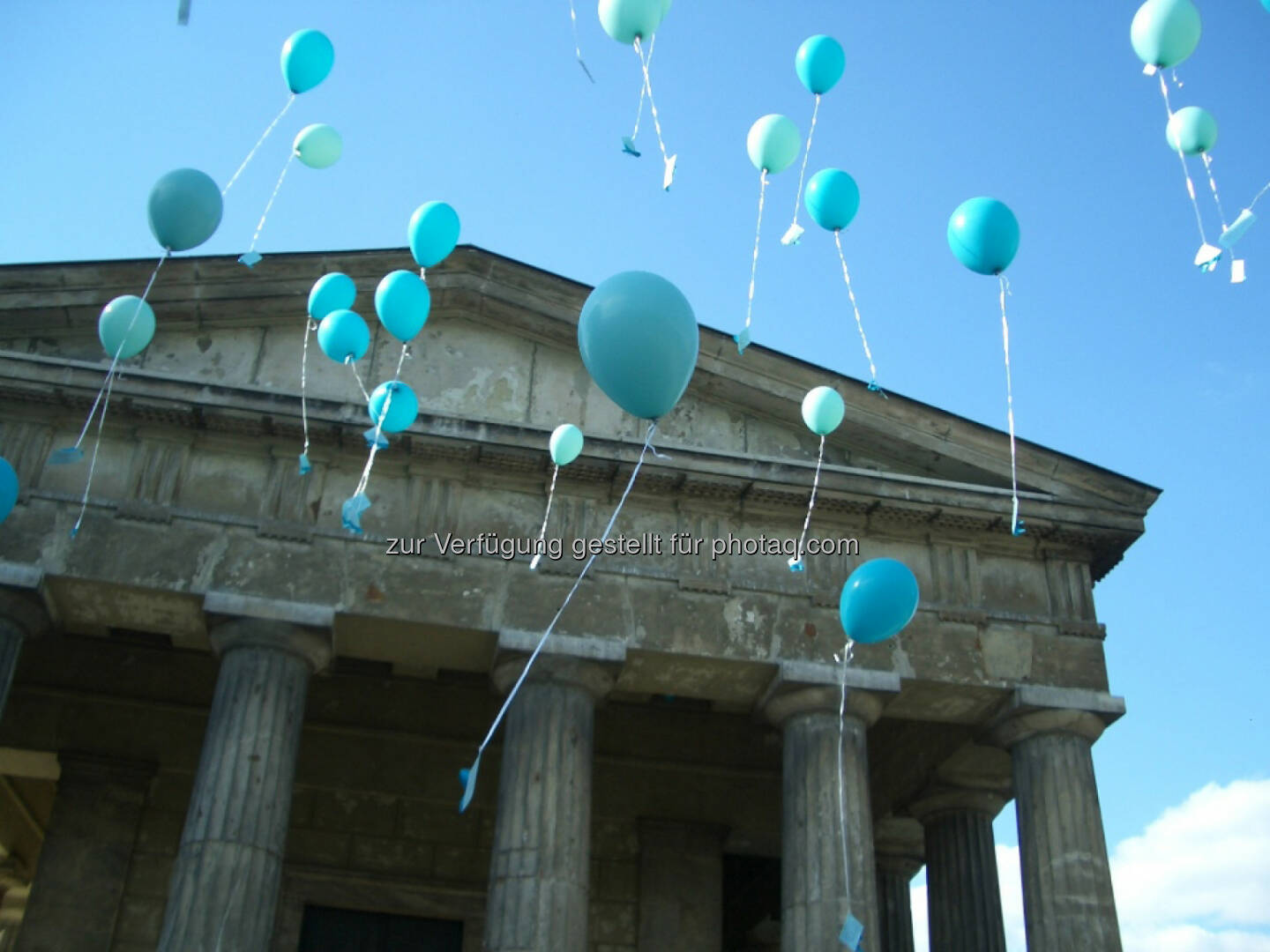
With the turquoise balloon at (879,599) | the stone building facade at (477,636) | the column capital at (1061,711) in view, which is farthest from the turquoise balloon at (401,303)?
the column capital at (1061,711)

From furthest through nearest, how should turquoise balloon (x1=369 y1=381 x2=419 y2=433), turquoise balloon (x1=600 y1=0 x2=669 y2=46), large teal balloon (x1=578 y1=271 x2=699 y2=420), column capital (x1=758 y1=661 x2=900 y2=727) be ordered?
column capital (x1=758 y1=661 x2=900 y2=727) → turquoise balloon (x1=369 y1=381 x2=419 y2=433) → turquoise balloon (x1=600 y1=0 x2=669 y2=46) → large teal balloon (x1=578 y1=271 x2=699 y2=420)

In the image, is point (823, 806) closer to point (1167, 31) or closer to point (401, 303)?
point (401, 303)

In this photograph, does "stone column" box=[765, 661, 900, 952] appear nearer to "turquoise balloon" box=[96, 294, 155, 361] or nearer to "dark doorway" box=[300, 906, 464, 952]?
"dark doorway" box=[300, 906, 464, 952]

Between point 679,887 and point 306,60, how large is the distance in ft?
43.0

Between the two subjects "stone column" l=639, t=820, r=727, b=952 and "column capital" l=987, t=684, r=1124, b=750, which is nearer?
"column capital" l=987, t=684, r=1124, b=750

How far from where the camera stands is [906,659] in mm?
17422

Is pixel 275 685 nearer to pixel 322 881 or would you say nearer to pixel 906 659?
pixel 322 881

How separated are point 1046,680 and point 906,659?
185cm

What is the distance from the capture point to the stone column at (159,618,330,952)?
14523 millimetres

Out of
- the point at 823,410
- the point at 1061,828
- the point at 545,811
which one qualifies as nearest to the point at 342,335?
the point at 823,410

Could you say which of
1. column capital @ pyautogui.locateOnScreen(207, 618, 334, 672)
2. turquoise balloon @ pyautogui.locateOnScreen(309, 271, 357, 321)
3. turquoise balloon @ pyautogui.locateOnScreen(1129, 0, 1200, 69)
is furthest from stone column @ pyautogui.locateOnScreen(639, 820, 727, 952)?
turquoise balloon @ pyautogui.locateOnScreen(1129, 0, 1200, 69)

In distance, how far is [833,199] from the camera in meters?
14.3

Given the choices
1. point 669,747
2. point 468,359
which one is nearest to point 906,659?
point 669,747

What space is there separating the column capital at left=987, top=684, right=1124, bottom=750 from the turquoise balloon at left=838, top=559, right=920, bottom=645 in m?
3.94
